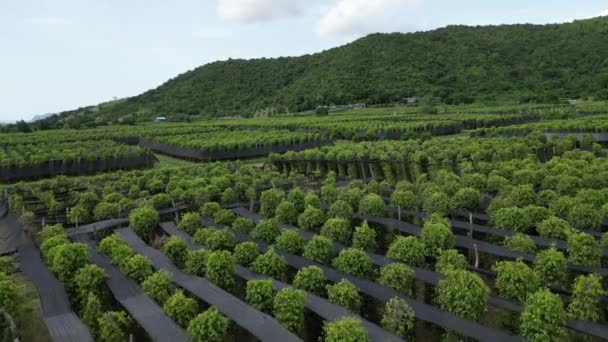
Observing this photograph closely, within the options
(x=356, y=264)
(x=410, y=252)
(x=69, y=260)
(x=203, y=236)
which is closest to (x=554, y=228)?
(x=410, y=252)

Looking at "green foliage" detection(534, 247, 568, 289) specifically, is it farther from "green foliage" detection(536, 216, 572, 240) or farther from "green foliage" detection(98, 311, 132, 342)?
"green foliage" detection(98, 311, 132, 342)

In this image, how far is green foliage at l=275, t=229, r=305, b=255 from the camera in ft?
38.0

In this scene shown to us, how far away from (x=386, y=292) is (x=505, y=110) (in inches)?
2319

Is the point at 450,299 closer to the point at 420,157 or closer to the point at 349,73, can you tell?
the point at 420,157

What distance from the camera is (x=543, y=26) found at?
117 meters

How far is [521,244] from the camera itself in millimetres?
10586

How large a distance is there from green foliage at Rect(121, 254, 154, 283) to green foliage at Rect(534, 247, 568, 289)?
28.7 feet

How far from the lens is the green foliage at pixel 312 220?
1356 cm

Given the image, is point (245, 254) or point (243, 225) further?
point (243, 225)

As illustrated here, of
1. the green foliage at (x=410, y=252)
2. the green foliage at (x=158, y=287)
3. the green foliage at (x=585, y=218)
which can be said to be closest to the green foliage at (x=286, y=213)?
the green foliage at (x=410, y=252)

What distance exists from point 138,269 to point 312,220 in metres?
5.40

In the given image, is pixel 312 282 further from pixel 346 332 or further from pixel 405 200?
pixel 405 200

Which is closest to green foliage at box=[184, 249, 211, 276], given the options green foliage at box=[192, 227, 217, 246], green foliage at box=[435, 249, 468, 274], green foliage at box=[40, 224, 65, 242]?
green foliage at box=[192, 227, 217, 246]

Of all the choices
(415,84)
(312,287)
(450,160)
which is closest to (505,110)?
(415,84)
